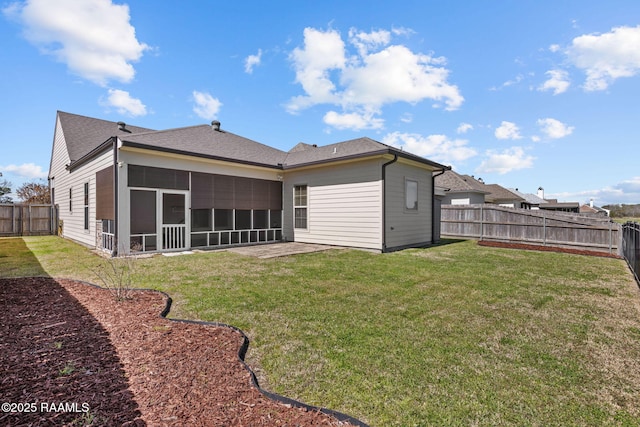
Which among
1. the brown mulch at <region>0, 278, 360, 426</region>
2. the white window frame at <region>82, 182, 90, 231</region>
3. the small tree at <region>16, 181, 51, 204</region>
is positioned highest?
the small tree at <region>16, 181, 51, 204</region>

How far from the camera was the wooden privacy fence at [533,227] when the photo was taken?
33.7 ft

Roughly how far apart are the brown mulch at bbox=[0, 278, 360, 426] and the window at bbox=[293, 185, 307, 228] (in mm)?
7453

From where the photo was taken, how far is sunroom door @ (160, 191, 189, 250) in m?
8.70

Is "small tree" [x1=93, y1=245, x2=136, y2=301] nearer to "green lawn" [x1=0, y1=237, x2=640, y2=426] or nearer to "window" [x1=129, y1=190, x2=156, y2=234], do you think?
"green lawn" [x1=0, y1=237, x2=640, y2=426]

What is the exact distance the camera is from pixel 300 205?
1111 centimetres

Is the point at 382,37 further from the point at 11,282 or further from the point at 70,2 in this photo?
the point at 11,282

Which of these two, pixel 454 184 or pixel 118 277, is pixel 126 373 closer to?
pixel 118 277

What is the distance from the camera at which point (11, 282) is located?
512cm

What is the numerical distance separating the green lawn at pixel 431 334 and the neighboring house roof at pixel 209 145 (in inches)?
150

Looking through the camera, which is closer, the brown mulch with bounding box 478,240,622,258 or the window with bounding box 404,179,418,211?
the brown mulch with bounding box 478,240,622,258

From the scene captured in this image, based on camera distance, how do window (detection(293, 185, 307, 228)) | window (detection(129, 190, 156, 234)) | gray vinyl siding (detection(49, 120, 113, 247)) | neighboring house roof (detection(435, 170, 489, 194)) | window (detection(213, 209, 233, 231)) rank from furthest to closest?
neighboring house roof (detection(435, 170, 489, 194)) → window (detection(293, 185, 307, 228)) → window (detection(213, 209, 233, 231)) → gray vinyl siding (detection(49, 120, 113, 247)) → window (detection(129, 190, 156, 234))

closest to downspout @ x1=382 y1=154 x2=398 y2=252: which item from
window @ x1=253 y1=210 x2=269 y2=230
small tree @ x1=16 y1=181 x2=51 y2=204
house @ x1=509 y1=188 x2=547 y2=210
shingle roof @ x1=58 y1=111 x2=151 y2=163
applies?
window @ x1=253 y1=210 x2=269 y2=230

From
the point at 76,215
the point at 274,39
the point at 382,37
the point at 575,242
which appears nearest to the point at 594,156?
the point at 575,242

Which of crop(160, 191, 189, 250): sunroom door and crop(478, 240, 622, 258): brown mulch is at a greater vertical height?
crop(160, 191, 189, 250): sunroom door
